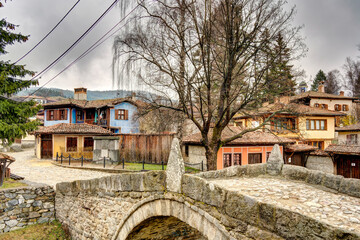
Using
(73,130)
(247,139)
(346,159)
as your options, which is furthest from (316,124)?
(73,130)

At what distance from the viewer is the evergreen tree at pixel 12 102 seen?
9414mm

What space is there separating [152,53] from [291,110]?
7.38 meters

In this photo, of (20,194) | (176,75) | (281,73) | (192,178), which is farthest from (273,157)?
(20,194)

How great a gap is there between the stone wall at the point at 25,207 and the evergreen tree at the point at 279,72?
10905 millimetres

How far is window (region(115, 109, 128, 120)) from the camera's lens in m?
27.4

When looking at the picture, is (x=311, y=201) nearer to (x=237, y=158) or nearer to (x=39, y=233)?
(x=39, y=233)

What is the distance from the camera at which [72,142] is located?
2114 centimetres

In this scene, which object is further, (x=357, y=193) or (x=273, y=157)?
(x=273, y=157)

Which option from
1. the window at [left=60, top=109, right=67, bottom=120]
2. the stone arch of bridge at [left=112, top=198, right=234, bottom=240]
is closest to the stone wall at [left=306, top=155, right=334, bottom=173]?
the stone arch of bridge at [left=112, top=198, right=234, bottom=240]

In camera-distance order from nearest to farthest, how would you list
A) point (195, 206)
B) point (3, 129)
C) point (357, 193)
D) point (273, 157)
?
point (195, 206) < point (357, 193) < point (273, 157) < point (3, 129)

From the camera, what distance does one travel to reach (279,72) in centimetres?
1044

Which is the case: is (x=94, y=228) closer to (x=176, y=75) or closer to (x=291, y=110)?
(x=176, y=75)

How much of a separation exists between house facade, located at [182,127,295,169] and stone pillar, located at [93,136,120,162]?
5.23 metres

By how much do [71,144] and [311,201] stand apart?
69.8 ft
